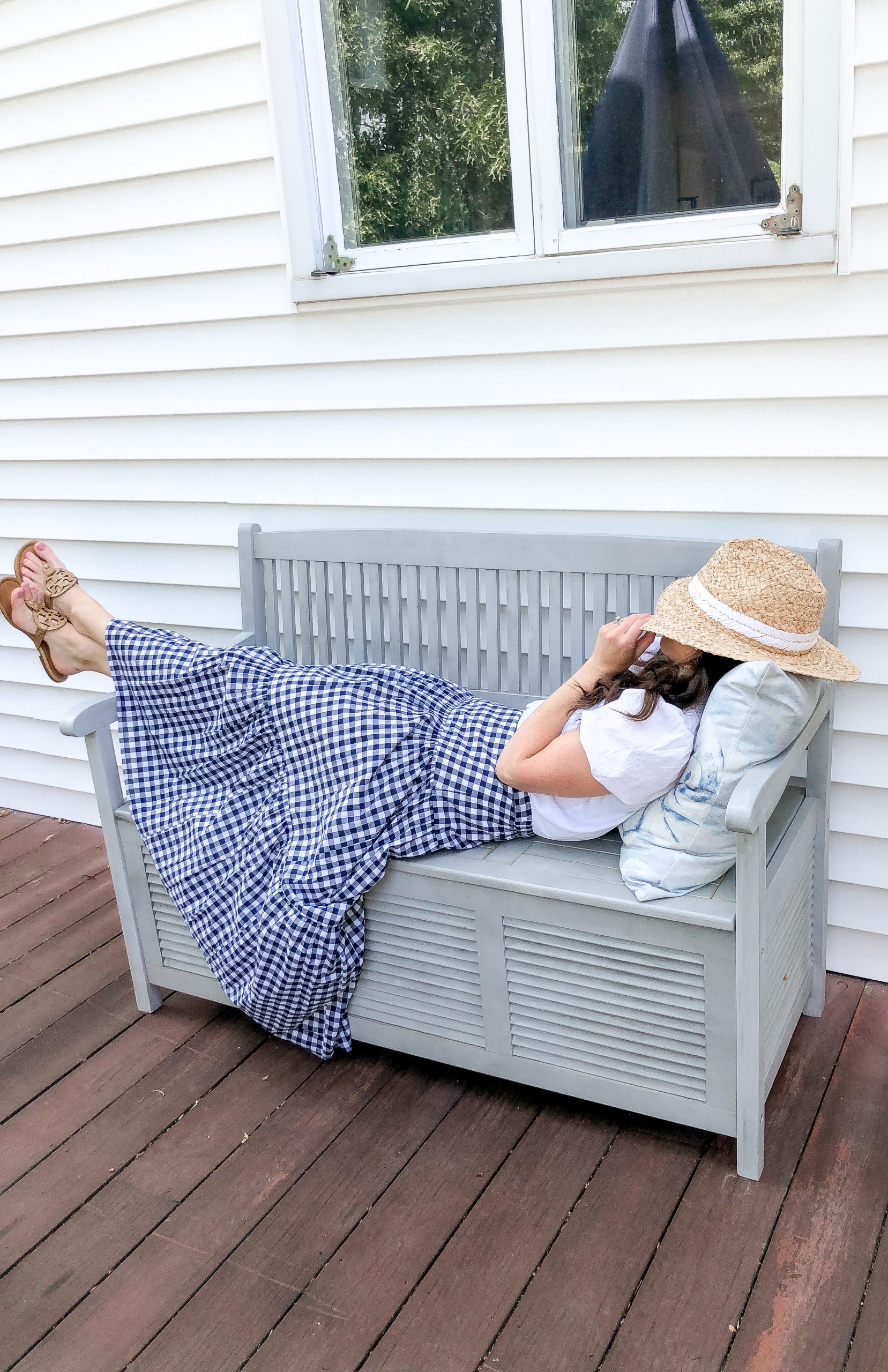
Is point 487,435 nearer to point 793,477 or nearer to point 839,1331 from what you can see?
point 793,477

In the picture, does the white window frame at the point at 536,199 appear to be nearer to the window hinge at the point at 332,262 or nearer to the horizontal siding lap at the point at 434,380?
the window hinge at the point at 332,262

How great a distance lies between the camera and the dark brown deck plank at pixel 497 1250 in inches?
64.2

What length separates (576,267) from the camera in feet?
7.14

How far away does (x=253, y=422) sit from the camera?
2.76 m

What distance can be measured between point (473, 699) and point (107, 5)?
1846mm

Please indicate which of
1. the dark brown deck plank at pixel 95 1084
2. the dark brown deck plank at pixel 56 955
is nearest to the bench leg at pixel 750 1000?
the dark brown deck plank at pixel 95 1084

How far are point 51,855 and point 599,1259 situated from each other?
86.7 inches

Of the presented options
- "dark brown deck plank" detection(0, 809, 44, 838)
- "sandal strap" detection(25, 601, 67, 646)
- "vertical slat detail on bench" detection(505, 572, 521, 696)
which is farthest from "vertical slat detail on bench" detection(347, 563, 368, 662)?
"dark brown deck plank" detection(0, 809, 44, 838)

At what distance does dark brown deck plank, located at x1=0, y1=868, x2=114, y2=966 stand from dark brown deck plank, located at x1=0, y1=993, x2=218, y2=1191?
52 centimetres

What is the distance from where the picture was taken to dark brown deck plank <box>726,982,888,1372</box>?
1.58m

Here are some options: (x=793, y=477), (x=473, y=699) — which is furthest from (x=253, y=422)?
(x=793, y=477)

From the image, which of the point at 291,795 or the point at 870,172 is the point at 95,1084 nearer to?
the point at 291,795

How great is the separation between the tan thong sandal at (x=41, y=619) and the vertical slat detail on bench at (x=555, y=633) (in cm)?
120

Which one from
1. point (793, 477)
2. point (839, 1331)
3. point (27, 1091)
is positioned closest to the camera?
point (839, 1331)
